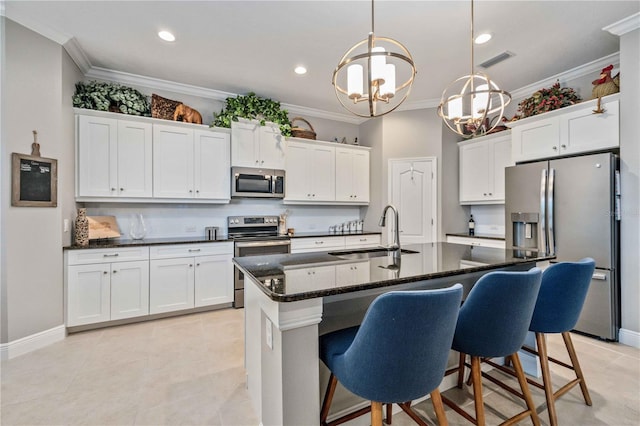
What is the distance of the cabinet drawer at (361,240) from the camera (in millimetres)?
4762

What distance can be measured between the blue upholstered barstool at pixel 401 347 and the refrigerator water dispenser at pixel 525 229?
2925mm

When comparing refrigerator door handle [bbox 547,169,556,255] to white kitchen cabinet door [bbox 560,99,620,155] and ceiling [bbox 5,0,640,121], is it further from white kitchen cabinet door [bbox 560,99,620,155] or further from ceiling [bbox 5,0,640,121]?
ceiling [bbox 5,0,640,121]

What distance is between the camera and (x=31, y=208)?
8.99ft

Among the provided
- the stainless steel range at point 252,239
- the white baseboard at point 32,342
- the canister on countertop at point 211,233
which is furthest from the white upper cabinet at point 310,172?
the white baseboard at point 32,342

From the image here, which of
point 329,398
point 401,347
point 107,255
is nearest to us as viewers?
point 401,347

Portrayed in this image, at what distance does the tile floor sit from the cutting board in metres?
1.09

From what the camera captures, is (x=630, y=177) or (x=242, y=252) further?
(x=242, y=252)

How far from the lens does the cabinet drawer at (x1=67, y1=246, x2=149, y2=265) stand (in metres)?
3.06

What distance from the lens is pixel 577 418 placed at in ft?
6.00

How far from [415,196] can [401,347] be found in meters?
4.01

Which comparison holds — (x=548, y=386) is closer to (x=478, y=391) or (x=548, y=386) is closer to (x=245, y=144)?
(x=478, y=391)

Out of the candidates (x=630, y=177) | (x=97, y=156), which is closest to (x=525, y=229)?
(x=630, y=177)

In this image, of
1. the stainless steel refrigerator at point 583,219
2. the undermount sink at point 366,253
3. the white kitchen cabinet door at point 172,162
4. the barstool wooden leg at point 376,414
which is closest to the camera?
the barstool wooden leg at point 376,414

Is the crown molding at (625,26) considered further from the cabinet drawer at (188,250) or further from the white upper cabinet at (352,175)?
the cabinet drawer at (188,250)
